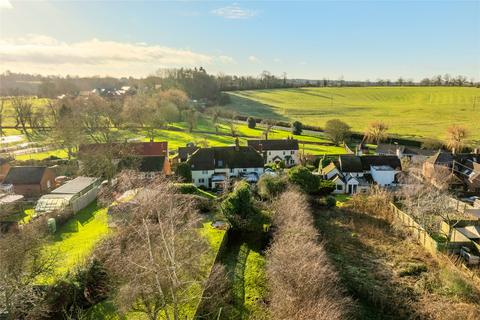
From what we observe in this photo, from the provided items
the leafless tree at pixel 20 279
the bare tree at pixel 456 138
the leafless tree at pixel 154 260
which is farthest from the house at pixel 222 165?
the bare tree at pixel 456 138

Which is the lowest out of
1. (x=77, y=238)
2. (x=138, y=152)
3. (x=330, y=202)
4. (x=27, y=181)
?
(x=77, y=238)

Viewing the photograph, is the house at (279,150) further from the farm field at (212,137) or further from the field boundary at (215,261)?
the field boundary at (215,261)

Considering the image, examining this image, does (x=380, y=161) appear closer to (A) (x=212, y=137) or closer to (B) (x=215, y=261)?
(B) (x=215, y=261)

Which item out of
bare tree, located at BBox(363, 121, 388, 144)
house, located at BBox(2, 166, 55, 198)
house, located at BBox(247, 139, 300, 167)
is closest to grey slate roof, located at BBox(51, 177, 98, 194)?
house, located at BBox(2, 166, 55, 198)

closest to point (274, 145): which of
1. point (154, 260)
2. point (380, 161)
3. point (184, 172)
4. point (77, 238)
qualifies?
point (380, 161)

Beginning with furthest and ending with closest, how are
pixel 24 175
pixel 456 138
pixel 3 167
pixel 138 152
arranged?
pixel 456 138
pixel 138 152
pixel 3 167
pixel 24 175

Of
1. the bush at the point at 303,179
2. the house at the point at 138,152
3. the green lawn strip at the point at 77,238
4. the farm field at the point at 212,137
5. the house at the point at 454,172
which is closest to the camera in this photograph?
the green lawn strip at the point at 77,238
